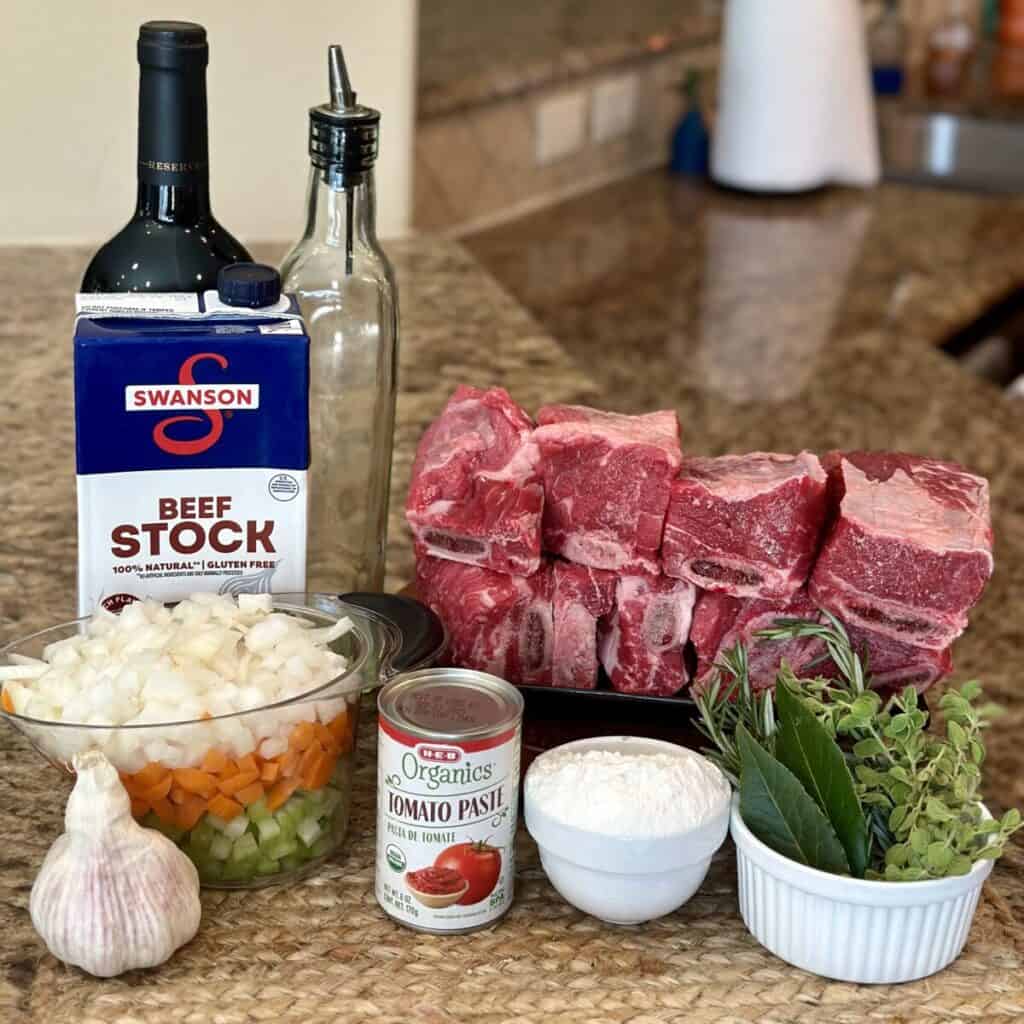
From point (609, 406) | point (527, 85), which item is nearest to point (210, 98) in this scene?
point (609, 406)

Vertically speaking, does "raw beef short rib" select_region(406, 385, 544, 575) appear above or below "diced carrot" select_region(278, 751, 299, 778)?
above

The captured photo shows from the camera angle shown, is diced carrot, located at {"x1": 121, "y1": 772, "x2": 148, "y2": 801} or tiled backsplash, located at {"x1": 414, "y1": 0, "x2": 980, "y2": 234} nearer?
diced carrot, located at {"x1": 121, "y1": 772, "x2": 148, "y2": 801}

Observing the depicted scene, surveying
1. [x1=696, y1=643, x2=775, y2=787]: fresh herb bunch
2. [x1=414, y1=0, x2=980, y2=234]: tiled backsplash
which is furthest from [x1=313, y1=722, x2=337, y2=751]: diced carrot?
[x1=414, y1=0, x2=980, y2=234]: tiled backsplash

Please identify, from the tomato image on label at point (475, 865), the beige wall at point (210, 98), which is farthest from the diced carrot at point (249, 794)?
the beige wall at point (210, 98)

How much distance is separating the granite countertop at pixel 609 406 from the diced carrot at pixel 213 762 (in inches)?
3.7

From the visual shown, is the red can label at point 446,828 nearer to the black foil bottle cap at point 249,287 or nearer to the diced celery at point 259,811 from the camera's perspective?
the diced celery at point 259,811

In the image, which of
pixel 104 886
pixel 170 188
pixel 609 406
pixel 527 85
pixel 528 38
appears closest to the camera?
pixel 104 886

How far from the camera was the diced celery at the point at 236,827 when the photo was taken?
0.87 metres

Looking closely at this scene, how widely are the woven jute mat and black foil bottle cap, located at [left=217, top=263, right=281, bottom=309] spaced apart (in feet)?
1.12

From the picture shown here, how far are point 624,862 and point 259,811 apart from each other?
21 centimetres

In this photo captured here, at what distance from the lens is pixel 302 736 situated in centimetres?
86

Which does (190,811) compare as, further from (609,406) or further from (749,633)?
(609,406)

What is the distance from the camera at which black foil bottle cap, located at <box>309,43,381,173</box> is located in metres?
0.98

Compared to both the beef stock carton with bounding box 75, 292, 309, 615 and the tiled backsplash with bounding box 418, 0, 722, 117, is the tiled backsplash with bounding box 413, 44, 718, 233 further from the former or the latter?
the beef stock carton with bounding box 75, 292, 309, 615
